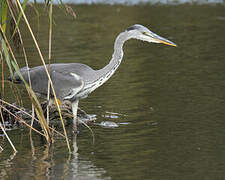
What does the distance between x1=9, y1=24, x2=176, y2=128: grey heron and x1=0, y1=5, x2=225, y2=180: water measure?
24.7 inches

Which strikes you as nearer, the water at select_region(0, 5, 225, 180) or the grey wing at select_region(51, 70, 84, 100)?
the water at select_region(0, 5, 225, 180)

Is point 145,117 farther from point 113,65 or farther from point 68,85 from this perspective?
point 68,85

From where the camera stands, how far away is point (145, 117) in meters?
8.43

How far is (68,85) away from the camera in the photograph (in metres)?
7.51

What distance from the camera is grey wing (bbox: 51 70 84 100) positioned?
7.45 m

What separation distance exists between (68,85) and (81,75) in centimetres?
22

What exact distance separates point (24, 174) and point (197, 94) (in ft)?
14.8

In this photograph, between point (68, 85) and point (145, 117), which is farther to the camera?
point (145, 117)

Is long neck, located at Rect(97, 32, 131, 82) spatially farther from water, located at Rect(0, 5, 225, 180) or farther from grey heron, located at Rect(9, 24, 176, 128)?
water, located at Rect(0, 5, 225, 180)

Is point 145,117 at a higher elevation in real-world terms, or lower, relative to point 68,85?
lower

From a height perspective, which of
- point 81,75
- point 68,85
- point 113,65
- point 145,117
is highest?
point 113,65

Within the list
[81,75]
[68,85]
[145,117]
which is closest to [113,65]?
[81,75]

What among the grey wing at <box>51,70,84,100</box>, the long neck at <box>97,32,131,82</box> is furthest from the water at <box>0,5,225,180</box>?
the long neck at <box>97,32,131,82</box>

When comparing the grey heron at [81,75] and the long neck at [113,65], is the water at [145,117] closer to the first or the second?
the grey heron at [81,75]
